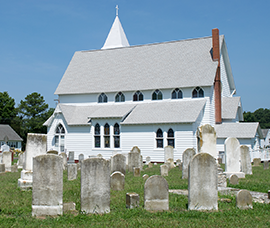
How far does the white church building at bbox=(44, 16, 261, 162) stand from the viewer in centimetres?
2970

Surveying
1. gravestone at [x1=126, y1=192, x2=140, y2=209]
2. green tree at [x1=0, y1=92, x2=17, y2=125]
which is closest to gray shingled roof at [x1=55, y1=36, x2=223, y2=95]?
gravestone at [x1=126, y1=192, x2=140, y2=209]

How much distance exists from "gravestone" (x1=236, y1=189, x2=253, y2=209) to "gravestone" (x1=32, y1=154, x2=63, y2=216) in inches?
205

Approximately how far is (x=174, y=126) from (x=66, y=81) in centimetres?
1612

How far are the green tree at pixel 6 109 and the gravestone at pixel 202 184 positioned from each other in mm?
67113

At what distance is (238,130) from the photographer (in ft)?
99.0

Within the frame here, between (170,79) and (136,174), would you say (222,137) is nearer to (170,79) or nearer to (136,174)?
(170,79)

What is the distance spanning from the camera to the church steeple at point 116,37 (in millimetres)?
48281

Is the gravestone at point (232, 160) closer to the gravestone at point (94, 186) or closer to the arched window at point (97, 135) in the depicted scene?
the gravestone at point (94, 186)

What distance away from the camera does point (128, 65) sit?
124ft

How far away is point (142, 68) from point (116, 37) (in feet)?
46.4

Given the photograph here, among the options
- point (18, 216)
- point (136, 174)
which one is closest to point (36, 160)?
point (18, 216)

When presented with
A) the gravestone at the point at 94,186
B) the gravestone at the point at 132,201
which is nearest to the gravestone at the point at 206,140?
the gravestone at the point at 132,201

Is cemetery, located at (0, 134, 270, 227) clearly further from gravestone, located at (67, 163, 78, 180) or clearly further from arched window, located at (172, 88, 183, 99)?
arched window, located at (172, 88, 183, 99)

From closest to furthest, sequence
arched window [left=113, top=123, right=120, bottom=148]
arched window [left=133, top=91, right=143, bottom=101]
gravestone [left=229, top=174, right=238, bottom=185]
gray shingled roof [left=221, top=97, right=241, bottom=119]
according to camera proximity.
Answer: gravestone [left=229, top=174, right=238, bottom=185]
arched window [left=113, top=123, right=120, bottom=148]
gray shingled roof [left=221, top=97, right=241, bottom=119]
arched window [left=133, top=91, right=143, bottom=101]
